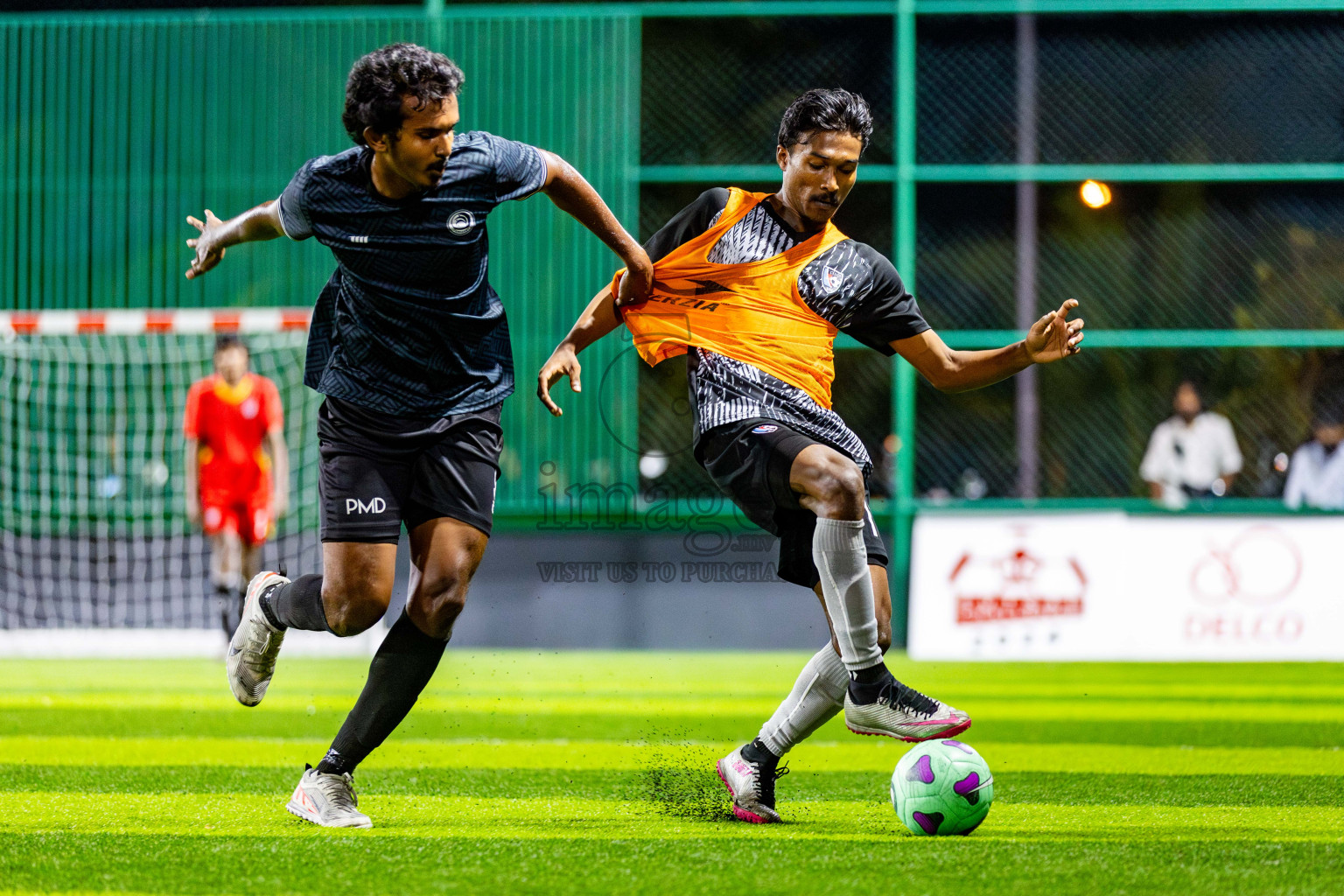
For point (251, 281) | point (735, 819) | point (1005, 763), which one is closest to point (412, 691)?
point (735, 819)

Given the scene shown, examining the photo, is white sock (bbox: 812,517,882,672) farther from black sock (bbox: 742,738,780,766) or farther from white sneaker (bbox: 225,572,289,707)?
white sneaker (bbox: 225,572,289,707)

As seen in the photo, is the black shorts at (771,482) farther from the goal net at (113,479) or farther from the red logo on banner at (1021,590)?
the goal net at (113,479)

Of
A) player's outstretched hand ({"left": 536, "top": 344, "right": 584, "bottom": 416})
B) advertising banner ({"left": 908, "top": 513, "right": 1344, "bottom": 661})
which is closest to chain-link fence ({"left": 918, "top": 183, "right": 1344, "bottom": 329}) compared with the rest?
advertising banner ({"left": 908, "top": 513, "right": 1344, "bottom": 661})

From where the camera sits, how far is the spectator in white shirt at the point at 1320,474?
1289 centimetres

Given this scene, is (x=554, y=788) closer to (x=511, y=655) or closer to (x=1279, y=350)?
(x=511, y=655)

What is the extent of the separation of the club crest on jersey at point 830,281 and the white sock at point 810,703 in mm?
1091

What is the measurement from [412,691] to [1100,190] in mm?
11882

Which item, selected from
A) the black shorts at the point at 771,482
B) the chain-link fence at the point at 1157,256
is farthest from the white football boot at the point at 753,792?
the chain-link fence at the point at 1157,256

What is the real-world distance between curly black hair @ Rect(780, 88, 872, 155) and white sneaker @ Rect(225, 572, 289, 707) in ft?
6.82

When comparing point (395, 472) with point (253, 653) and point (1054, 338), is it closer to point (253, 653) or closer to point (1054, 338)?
point (253, 653)

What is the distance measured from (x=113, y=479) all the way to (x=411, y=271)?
33.9 feet

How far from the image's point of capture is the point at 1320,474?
1305 centimetres

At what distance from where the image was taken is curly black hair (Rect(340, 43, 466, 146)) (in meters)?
3.95

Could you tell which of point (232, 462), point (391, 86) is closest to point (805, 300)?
point (391, 86)
